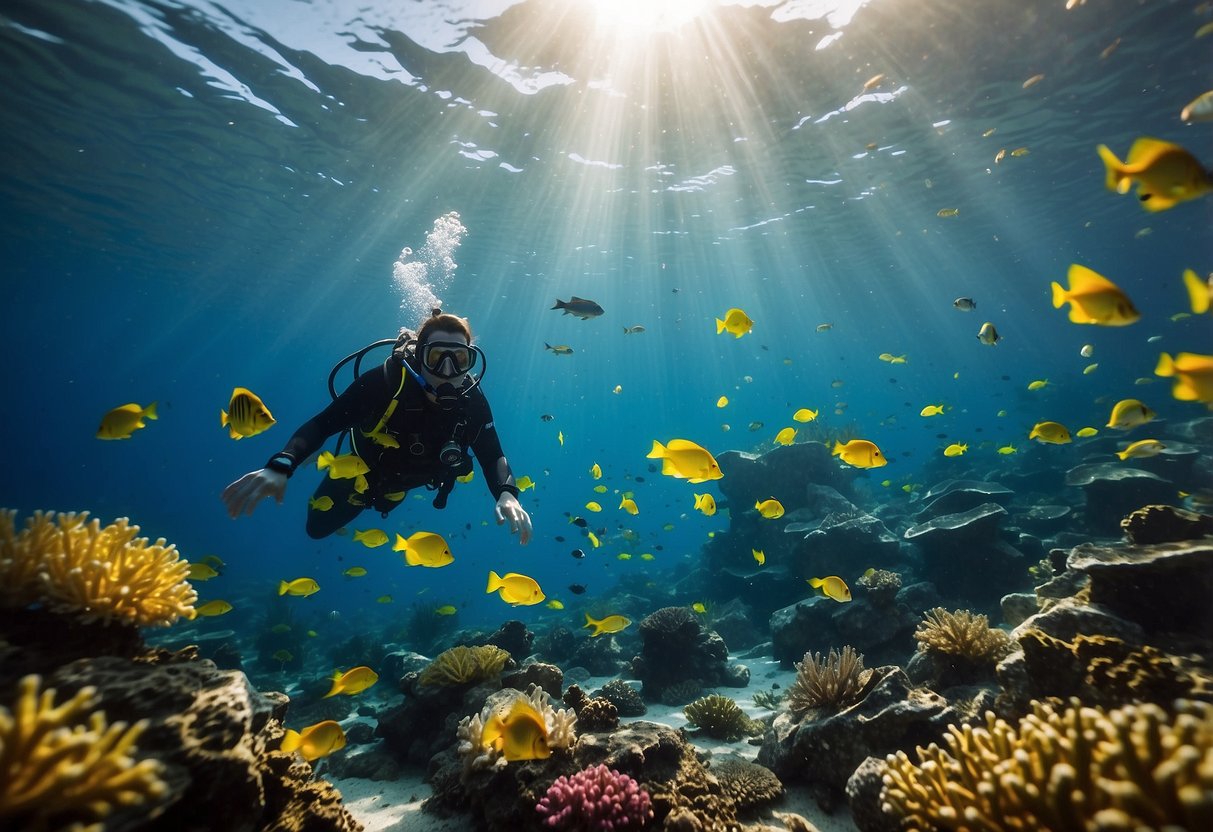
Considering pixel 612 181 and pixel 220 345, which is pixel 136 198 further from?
pixel 220 345

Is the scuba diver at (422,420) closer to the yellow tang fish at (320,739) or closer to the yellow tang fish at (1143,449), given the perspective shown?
the yellow tang fish at (320,739)

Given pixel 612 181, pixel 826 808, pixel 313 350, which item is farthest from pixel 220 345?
pixel 826 808

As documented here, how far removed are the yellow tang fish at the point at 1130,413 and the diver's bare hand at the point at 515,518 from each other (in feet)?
22.1

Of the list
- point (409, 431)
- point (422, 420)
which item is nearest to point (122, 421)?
point (409, 431)

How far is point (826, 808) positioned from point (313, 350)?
6717 cm

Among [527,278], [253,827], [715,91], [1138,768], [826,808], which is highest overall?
[715,91]

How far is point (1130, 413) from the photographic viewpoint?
557cm

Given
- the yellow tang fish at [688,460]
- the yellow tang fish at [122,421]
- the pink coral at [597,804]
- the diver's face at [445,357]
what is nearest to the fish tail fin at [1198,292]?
the yellow tang fish at [688,460]

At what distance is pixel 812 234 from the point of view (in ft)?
95.0

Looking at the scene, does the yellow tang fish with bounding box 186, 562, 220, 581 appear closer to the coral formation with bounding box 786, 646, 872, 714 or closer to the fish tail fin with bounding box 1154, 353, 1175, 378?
the coral formation with bounding box 786, 646, 872, 714

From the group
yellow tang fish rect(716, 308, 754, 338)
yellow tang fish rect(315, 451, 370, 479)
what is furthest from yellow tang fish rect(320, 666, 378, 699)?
yellow tang fish rect(716, 308, 754, 338)

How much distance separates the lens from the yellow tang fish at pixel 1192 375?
10.4 feet

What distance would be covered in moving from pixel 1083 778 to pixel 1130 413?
18.5ft

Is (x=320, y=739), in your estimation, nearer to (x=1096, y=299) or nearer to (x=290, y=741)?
(x=290, y=741)
